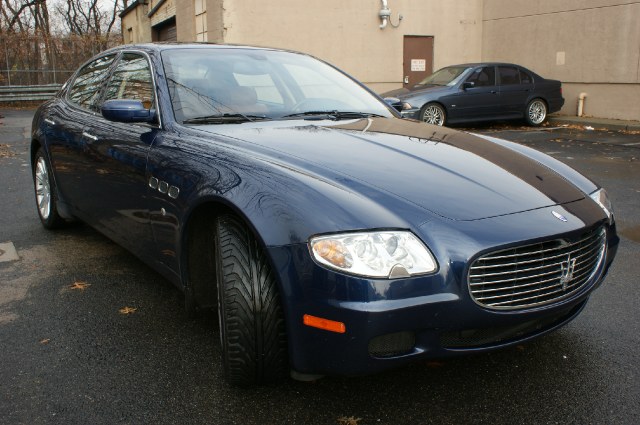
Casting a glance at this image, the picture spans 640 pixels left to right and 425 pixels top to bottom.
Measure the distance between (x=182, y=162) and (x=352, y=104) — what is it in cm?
143

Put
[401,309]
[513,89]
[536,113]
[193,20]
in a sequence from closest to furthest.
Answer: [401,309]
[513,89]
[536,113]
[193,20]

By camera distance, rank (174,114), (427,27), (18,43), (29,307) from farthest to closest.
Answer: (18,43) < (427,27) < (29,307) < (174,114)

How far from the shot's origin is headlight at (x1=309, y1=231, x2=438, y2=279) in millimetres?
2154

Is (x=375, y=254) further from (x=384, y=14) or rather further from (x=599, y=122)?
(x=384, y=14)

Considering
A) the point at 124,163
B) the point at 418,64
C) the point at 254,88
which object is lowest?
the point at 124,163

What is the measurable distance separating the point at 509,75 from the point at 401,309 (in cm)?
1350

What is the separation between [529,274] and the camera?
2352 mm

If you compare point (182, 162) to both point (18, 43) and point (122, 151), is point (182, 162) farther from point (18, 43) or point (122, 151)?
point (18, 43)

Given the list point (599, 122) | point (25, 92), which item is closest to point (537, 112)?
point (599, 122)

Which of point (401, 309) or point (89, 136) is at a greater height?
point (89, 136)

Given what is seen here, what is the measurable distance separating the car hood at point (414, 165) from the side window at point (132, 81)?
25.5 inches

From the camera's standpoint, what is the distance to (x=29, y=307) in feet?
11.9

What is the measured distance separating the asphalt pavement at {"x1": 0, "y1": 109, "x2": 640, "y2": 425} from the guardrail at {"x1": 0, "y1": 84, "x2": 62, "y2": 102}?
65.1ft

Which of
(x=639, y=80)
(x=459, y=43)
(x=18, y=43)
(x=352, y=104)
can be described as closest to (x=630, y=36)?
(x=639, y=80)
